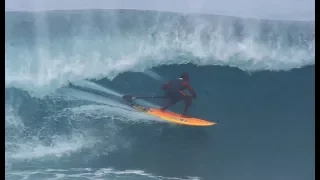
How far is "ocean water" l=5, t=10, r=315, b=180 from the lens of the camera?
8.88 ft

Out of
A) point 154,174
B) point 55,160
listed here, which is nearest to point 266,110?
point 154,174

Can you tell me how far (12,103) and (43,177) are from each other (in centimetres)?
61

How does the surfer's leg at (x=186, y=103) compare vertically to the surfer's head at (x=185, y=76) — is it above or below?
below

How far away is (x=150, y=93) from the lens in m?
2.74

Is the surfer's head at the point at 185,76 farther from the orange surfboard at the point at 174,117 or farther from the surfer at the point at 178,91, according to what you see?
the orange surfboard at the point at 174,117

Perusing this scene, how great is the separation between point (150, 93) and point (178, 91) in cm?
22

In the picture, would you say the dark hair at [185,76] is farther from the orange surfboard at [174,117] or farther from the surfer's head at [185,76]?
the orange surfboard at [174,117]

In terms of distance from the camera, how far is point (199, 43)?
2746 millimetres

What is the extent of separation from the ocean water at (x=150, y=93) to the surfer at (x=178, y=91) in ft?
0.14

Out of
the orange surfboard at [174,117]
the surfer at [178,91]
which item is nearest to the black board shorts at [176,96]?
the surfer at [178,91]

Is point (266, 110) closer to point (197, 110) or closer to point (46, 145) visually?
point (197, 110)

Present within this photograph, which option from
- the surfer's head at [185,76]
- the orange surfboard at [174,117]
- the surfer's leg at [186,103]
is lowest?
the orange surfboard at [174,117]

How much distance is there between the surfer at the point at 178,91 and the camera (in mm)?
2725

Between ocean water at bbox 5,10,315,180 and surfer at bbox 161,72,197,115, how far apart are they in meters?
0.04
